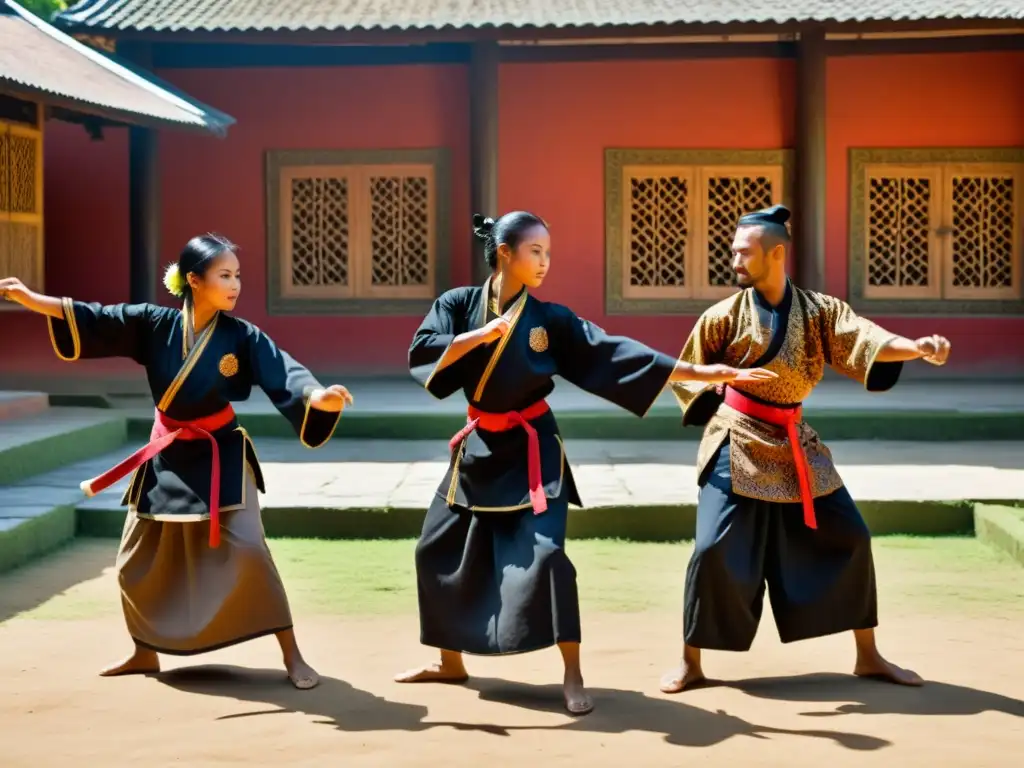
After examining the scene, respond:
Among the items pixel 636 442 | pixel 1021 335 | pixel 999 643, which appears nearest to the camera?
pixel 999 643

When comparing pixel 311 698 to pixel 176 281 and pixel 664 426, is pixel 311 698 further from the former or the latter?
pixel 664 426

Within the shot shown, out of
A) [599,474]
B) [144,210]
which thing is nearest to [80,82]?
[144,210]

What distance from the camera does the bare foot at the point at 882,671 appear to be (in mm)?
4465

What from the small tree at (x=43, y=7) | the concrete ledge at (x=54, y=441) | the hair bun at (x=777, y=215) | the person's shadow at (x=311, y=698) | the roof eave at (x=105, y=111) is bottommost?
the person's shadow at (x=311, y=698)

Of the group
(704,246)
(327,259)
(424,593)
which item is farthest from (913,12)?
(424,593)

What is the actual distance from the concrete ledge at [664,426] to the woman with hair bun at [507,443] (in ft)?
17.5

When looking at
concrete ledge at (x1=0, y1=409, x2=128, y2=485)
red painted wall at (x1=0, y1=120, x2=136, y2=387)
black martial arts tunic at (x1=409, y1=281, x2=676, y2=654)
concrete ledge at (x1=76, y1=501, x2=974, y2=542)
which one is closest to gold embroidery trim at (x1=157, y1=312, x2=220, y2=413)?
black martial arts tunic at (x1=409, y1=281, x2=676, y2=654)

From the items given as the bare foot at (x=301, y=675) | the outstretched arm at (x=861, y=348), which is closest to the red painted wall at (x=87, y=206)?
the bare foot at (x=301, y=675)

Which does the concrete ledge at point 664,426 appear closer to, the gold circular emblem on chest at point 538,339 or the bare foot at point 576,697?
the gold circular emblem on chest at point 538,339

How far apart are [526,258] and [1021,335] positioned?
9.41 metres

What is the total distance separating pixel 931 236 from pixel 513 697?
31.1 feet

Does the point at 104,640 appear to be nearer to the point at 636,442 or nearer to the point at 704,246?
the point at 636,442

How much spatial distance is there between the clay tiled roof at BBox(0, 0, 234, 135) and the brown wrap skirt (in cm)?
559

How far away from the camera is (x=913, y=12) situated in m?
11.7
